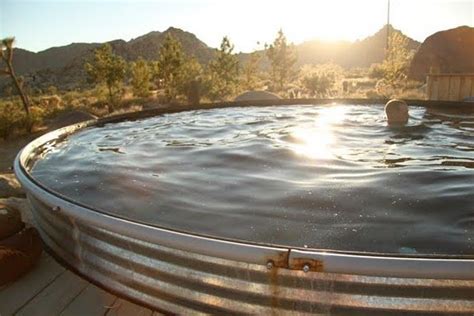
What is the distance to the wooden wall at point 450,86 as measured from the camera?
31.4 feet

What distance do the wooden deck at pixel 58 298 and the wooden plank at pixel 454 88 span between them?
10.1 metres

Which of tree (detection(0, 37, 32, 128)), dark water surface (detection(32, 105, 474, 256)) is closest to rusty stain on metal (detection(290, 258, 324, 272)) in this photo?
dark water surface (detection(32, 105, 474, 256))

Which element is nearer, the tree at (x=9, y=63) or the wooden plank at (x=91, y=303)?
the wooden plank at (x=91, y=303)

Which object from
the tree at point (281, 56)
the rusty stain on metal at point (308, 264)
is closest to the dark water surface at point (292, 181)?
the rusty stain on metal at point (308, 264)

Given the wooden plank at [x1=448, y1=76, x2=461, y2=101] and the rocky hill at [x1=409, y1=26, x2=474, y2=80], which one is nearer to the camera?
the wooden plank at [x1=448, y1=76, x2=461, y2=101]

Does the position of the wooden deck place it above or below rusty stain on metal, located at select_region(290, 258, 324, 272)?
below

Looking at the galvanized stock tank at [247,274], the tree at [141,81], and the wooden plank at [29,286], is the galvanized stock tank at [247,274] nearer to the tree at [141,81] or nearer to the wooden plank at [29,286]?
the wooden plank at [29,286]

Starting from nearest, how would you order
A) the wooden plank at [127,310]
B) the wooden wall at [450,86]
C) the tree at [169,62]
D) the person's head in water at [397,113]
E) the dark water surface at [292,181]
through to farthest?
the wooden plank at [127,310] < the dark water surface at [292,181] < the person's head in water at [397,113] < the wooden wall at [450,86] < the tree at [169,62]

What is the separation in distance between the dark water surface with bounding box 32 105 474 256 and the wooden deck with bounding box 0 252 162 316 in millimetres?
611

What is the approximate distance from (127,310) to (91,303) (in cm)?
20

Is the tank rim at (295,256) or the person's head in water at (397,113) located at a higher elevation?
the tank rim at (295,256)

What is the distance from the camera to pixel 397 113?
5.94 meters

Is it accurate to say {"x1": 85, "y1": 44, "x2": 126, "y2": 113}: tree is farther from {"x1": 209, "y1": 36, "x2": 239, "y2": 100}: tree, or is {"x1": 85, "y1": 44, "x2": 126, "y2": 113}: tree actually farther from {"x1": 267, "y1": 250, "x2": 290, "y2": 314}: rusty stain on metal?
{"x1": 267, "y1": 250, "x2": 290, "y2": 314}: rusty stain on metal

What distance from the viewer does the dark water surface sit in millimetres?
2447
